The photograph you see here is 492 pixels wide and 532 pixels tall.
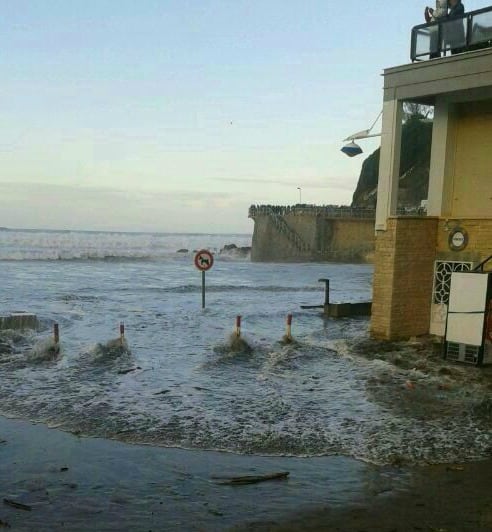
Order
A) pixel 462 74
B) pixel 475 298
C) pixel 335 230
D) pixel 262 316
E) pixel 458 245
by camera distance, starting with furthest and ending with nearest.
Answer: pixel 335 230 → pixel 262 316 → pixel 458 245 → pixel 462 74 → pixel 475 298

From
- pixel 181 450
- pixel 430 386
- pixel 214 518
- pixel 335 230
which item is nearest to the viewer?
pixel 214 518

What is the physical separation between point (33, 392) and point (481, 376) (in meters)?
7.28

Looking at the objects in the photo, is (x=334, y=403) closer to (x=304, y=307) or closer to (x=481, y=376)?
(x=481, y=376)

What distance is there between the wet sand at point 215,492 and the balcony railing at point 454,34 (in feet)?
30.2

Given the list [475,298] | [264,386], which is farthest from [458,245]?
[264,386]

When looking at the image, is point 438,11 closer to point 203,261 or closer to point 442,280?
point 442,280

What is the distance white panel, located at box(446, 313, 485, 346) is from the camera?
11.3 m

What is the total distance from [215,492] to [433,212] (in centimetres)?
1003

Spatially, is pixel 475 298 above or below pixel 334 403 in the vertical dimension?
above

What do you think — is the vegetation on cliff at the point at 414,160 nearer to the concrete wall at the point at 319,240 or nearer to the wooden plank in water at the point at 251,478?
the concrete wall at the point at 319,240

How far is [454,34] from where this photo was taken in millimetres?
13008

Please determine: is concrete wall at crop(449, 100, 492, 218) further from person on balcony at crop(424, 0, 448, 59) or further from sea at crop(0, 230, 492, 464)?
sea at crop(0, 230, 492, 464)

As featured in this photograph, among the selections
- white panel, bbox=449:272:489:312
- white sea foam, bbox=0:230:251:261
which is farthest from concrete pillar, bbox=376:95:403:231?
white sea foam, bbox=0:230:251:261

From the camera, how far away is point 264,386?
33.8ft
